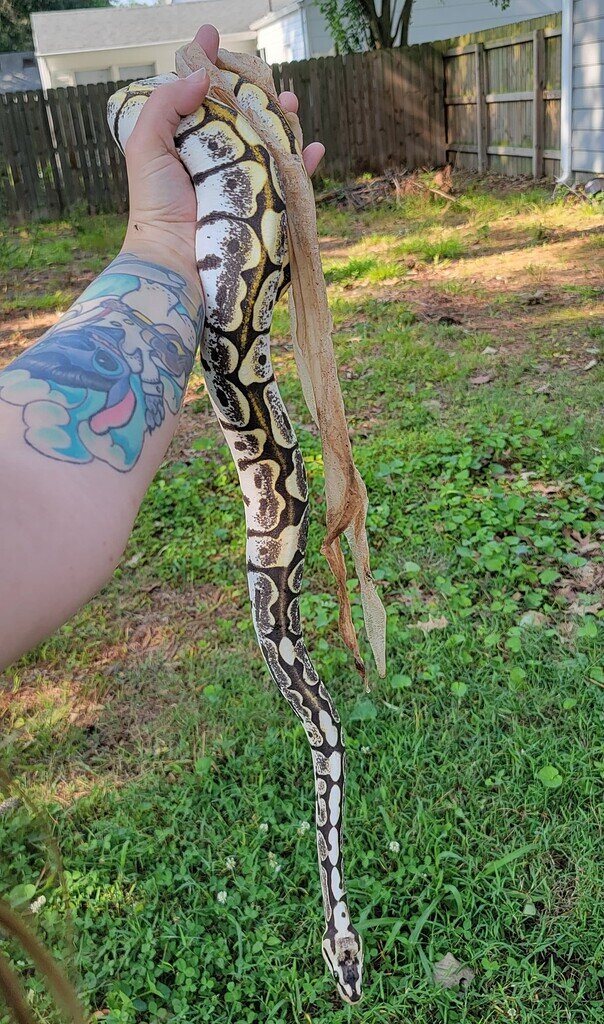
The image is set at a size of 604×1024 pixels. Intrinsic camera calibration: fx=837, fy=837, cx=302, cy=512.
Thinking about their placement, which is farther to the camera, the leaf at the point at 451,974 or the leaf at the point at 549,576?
the leaf at the point at 549,576

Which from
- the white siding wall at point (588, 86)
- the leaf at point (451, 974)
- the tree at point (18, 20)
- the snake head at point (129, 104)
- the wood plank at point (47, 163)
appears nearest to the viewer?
the snake head at point (129, 104)

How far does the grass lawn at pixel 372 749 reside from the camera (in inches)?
87.0

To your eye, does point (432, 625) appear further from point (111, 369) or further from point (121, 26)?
point (121, 26)

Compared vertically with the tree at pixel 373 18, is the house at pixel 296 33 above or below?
above

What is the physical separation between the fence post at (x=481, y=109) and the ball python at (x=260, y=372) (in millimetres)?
10537

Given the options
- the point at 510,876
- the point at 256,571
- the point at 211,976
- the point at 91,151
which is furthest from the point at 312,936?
the point at 91,151

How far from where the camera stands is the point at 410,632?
3.30 m

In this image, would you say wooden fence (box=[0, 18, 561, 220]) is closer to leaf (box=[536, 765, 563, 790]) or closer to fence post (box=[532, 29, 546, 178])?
fence post (box=[532, 29, 546, 178])

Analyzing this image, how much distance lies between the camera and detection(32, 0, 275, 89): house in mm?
24469

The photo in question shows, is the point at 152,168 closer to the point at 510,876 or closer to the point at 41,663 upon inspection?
the point at 510,876

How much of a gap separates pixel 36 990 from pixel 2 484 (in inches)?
72.4

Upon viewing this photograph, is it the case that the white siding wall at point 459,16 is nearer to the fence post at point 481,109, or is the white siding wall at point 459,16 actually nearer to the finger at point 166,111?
the fence post at point 481,109

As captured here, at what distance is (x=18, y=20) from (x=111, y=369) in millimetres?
43669

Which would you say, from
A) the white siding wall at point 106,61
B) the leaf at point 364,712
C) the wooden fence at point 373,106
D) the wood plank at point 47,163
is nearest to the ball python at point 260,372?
the leaf at point 364,712
